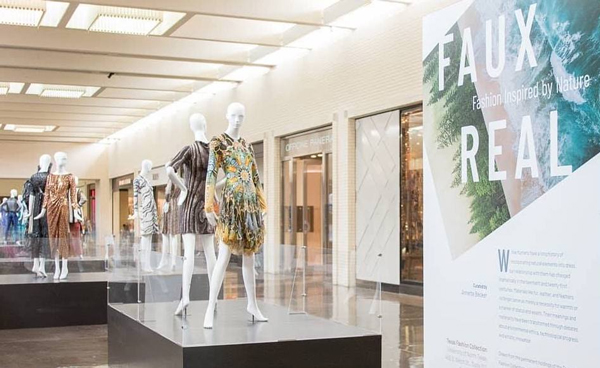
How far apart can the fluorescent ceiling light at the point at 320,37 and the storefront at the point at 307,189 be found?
183 cm

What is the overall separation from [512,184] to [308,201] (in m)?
16.1

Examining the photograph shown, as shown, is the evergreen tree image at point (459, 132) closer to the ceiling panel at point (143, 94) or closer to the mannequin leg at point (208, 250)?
the mannequin leg at point (208, 250)

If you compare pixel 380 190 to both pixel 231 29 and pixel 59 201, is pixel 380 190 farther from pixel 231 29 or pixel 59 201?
pixel 59 201

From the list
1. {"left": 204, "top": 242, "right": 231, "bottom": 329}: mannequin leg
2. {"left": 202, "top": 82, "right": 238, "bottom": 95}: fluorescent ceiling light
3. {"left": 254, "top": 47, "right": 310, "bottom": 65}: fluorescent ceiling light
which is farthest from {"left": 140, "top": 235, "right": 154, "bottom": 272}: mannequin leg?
{"left": 202, "top": 82, "right": 238, "bottom": 95}: fluorescent ceiling light

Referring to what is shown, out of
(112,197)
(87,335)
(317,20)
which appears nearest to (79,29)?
(317,20)

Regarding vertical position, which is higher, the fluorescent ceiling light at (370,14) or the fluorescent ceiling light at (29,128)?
the fluorescent ceiling light at (29,128)

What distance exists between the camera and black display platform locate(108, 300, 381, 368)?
6082 mm

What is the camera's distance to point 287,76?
1955 cm

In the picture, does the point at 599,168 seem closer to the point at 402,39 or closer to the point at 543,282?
the point at 543,282

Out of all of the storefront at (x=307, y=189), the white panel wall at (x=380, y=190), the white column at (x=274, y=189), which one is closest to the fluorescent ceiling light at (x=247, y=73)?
the white column at (x=274, y=189)

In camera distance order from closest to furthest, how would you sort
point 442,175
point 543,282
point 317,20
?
point 543,282 < point 442,175 < point 317,20

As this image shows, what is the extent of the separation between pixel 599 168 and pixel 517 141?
0.40m

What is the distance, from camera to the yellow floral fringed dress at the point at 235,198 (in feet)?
22.6

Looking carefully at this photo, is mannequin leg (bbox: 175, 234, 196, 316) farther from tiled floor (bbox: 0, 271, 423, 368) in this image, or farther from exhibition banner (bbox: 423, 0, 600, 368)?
exhibition banner (bbox: 423, 0, 600, 368)
